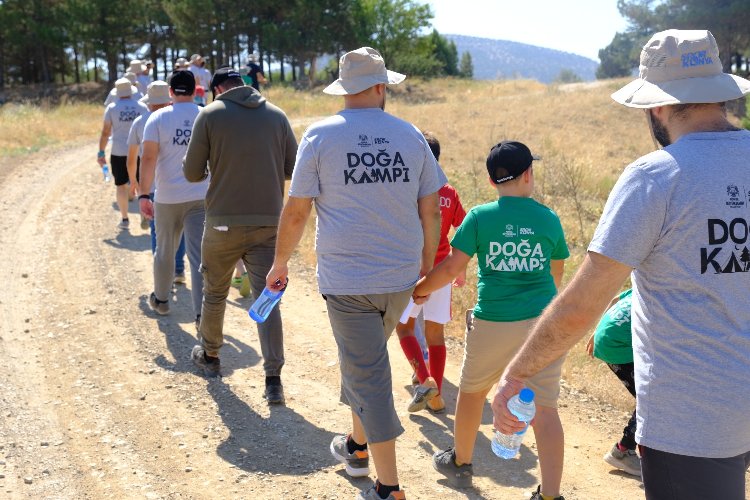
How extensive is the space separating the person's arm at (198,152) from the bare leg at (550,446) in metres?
2.72

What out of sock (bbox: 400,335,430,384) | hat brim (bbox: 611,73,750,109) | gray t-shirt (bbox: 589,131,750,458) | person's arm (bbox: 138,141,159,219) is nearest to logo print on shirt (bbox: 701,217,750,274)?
gray t-shirt (bbox: 589,131,750,458)

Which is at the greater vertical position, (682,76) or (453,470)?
(682,76)

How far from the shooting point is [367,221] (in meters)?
4.10

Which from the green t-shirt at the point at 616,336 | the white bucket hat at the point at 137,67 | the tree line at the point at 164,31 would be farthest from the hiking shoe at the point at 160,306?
the tree line at the point at 164,31

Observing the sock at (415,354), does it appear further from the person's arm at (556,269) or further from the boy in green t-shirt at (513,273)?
the person's arm at (556,269)

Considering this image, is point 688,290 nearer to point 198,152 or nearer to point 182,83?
point 198,152

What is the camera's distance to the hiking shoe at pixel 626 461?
Result: 16.0ft

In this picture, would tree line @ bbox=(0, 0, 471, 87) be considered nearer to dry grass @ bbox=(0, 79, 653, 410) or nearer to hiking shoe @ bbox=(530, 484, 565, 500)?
dry grass @ bbox=(0, 79, 653, 410)

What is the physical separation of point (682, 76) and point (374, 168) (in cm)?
173

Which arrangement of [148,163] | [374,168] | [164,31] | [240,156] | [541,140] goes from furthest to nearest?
[164,31] < [541,140] < [148,163] < [240,156] < [374,168]

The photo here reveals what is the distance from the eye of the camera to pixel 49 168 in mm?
16594

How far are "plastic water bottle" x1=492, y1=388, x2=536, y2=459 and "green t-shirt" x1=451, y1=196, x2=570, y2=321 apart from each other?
1098 millimetres

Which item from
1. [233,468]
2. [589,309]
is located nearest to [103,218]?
[233,468]

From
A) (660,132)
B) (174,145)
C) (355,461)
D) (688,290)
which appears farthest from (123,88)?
(688,290)
